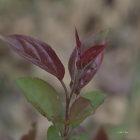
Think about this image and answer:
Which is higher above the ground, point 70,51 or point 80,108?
point 80,108

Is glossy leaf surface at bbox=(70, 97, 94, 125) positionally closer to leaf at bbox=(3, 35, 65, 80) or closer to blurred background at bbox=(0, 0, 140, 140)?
leaf at bbox=(3, 35, 65, 80)

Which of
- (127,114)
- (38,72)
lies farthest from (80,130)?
(38,72)

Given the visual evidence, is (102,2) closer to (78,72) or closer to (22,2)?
(22,2)

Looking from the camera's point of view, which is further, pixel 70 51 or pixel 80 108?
pixel 70 51

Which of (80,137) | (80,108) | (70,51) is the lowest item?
(70,51)

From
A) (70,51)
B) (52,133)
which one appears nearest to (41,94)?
(52,133)

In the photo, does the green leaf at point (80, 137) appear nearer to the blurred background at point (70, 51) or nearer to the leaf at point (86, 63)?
the leaf at point (86, 63)

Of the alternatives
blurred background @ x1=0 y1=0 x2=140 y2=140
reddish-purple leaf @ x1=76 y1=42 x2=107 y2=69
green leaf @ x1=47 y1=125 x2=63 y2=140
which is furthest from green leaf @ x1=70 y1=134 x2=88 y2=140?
blurred background @ x1=0 y1=0 x2=140 y2=140

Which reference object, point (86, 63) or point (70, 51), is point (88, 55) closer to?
point (86, 63)
